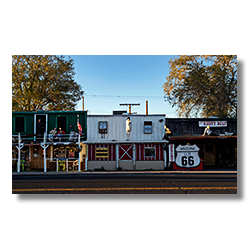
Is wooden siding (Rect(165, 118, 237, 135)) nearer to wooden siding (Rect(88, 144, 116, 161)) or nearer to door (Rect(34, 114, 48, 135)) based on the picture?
wooden siding (Rect(88, 144, 116, 161))

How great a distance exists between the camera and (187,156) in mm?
18281

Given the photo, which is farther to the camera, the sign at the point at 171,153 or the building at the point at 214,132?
the building at the point at 214,132

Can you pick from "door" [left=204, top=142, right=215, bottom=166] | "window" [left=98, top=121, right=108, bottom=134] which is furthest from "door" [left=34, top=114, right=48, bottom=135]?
"door" [left=204, top=142, right=215, bottom=166]

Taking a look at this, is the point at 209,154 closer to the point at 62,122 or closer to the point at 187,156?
the point at 187,156

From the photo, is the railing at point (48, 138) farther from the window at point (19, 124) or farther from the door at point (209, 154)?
the door at point (209, 154)

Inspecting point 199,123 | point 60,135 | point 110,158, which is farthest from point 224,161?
point 60,135

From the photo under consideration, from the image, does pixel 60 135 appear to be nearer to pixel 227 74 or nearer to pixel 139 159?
pixel 139 159

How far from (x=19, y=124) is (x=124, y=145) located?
32.0 ft

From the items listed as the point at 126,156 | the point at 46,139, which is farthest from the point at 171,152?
the point at 46,139

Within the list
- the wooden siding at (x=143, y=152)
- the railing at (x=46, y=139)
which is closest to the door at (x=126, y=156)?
the wooden siding at (x=143, y=152)

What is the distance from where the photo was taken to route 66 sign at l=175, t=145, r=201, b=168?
1822 cm

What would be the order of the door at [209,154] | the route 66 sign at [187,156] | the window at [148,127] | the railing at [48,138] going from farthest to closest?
the door at [209,154] < the window at [148,127] < the railing at [48,138] < the route 66 sign at [187,156]

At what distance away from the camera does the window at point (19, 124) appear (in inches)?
789

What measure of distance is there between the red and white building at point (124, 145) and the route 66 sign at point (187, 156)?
1.33m
